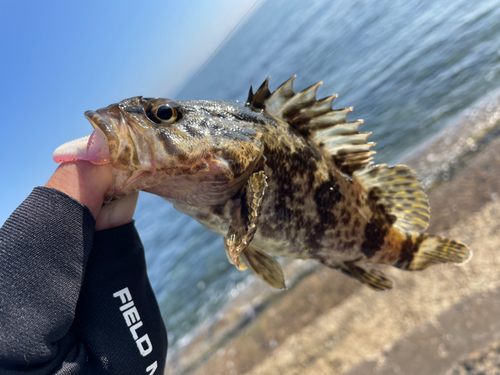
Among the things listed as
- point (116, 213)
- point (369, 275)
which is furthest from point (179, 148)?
point (369, 275)

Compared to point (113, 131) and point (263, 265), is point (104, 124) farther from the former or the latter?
point (263, 265)

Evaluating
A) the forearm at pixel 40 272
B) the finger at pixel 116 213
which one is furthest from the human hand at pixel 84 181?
the finger at pixel 116 213

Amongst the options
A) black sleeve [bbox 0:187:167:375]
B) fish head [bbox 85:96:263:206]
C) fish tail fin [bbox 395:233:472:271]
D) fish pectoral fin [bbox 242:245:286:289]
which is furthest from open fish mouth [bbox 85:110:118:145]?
fish tail fin [bbox 395:233:472:271]

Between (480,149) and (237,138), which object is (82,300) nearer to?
(237,138)

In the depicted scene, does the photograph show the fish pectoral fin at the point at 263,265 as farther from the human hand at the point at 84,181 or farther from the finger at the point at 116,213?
the human hand at the point at 84,181

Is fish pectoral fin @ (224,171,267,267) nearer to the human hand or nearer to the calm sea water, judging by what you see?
the human hand
